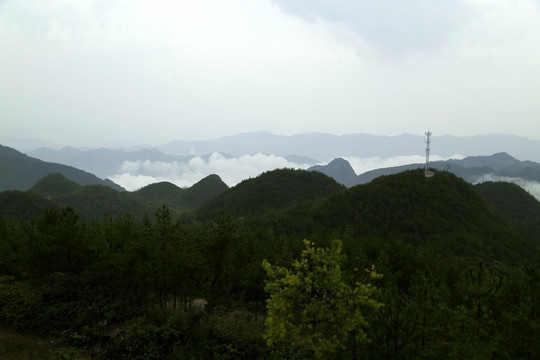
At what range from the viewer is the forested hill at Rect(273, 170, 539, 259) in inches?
3501

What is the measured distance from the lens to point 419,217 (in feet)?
331

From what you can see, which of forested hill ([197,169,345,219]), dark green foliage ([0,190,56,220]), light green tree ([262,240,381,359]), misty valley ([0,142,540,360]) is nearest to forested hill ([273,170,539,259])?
forested hill ([197,169,345,219])

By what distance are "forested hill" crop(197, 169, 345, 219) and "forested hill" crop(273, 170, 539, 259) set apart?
3438cm

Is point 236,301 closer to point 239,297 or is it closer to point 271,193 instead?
point 239,297

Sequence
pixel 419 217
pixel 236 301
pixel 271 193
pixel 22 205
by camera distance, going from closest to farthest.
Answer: pixel 236 301
pixel 419 217
pixel 22 205
pixel 271 193

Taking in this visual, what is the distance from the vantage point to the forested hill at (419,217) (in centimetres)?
8894

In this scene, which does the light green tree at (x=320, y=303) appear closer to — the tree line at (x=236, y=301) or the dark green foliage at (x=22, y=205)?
the tree line at (x=236, y=301)

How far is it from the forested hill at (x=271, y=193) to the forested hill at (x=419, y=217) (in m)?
34.4

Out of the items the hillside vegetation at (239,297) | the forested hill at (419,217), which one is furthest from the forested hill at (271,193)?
the hillside vegetation at (239,297)

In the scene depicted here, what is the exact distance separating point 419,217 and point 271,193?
290ft

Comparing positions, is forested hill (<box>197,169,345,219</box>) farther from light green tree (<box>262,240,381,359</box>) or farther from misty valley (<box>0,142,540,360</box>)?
light green tree (<box>262,240,381,359</box>)

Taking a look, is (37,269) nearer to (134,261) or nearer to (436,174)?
(134,261)

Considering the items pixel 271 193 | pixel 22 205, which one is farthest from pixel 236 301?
pixel 22 205

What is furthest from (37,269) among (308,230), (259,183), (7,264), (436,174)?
(259,183)
